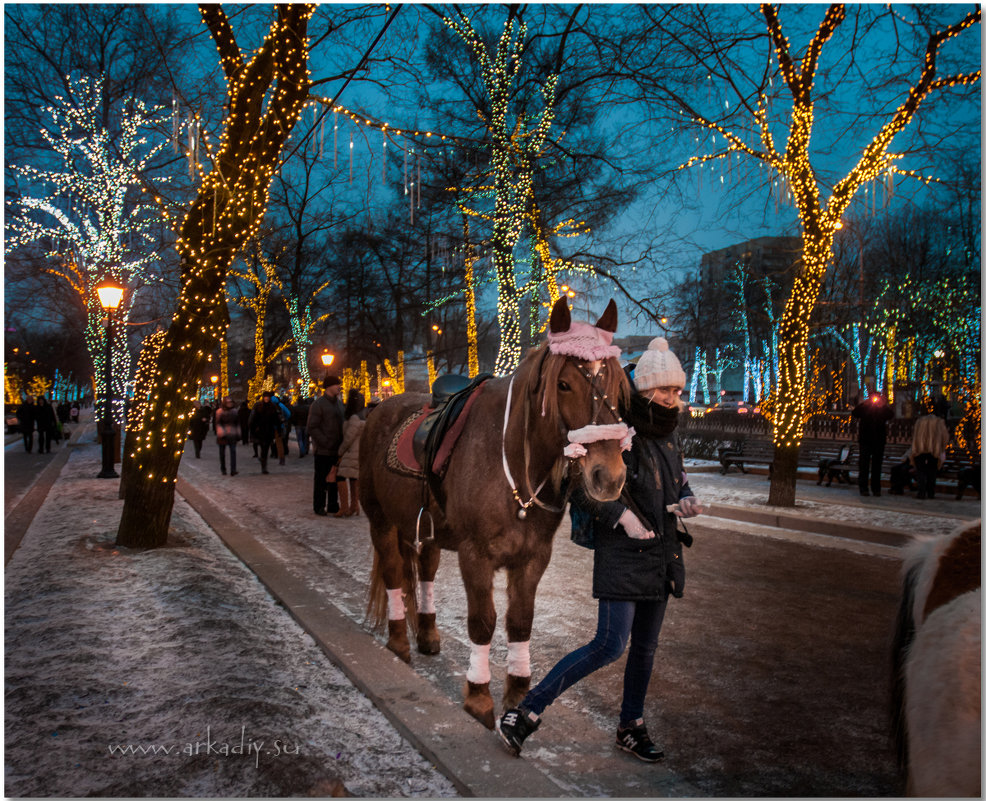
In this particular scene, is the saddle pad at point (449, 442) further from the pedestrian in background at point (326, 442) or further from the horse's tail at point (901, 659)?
the pedestrian in background at point (326, 442)

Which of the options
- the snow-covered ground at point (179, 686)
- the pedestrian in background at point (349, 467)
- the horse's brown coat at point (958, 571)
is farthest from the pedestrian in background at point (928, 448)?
the horse's brown coat at point (958, 571)

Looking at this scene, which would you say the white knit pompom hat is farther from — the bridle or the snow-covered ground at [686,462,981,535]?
the snow-covered ground at [686,462,981,535]

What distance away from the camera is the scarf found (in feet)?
11.3

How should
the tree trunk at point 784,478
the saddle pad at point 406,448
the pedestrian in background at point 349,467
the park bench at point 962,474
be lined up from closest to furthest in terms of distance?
the saddle pad at point 406,448, the pedestrian in background at point 349,467, the tree trunk at point 784,478, the park bench at point 962,474

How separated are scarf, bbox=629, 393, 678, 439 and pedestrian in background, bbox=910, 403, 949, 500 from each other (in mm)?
11237

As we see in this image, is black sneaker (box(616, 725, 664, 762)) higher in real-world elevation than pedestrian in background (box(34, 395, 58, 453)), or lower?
lower

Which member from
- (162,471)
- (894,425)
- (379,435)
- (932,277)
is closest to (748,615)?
(379,435)

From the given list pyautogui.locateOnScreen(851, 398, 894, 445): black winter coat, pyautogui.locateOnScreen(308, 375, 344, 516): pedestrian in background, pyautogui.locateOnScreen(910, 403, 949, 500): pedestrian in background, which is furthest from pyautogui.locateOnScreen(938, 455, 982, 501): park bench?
pyautogui.locateOnScreen(308, 375, 344, 516): pedestrian in background

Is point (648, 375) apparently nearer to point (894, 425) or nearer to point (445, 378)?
point (445, 378)

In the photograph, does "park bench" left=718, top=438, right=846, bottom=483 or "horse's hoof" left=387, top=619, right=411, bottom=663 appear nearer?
"horse's hoof" left=387, top=619, right=411, bottom=663

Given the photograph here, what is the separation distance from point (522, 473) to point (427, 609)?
189 centimetres

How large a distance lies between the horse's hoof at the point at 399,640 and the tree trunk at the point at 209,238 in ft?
13.5

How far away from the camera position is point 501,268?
689 inches

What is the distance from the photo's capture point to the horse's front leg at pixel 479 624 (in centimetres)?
373
